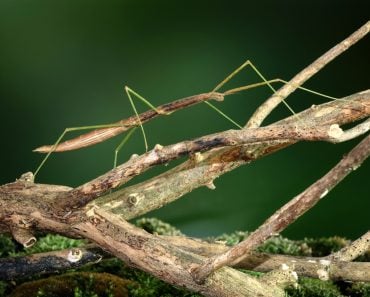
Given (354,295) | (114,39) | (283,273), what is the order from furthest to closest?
(114,39) < (354,295) < (283,273)

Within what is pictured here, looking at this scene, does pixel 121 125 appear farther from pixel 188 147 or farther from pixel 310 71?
pixel 310 71

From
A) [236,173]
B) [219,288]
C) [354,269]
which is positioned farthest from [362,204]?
[219,288]

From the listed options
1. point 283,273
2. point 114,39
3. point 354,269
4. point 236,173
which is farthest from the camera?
point 236,173

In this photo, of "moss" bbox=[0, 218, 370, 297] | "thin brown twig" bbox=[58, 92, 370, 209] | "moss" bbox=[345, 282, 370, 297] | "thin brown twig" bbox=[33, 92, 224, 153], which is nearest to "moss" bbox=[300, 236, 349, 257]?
"moss" bbox=[0, 218, 370, 297]

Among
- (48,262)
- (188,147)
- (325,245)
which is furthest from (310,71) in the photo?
(325,245)

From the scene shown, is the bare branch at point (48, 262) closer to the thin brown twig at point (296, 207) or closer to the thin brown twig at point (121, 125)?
the thin brown twig at point (121, 125)

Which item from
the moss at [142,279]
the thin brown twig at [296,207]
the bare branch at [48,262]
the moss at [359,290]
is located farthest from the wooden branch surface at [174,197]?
the moss at [359,290]

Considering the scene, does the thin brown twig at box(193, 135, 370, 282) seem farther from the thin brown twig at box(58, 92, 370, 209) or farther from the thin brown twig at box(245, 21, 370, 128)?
the thin brown twig at box(245, 21, 370, 128)

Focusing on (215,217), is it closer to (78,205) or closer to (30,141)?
(30,141)
